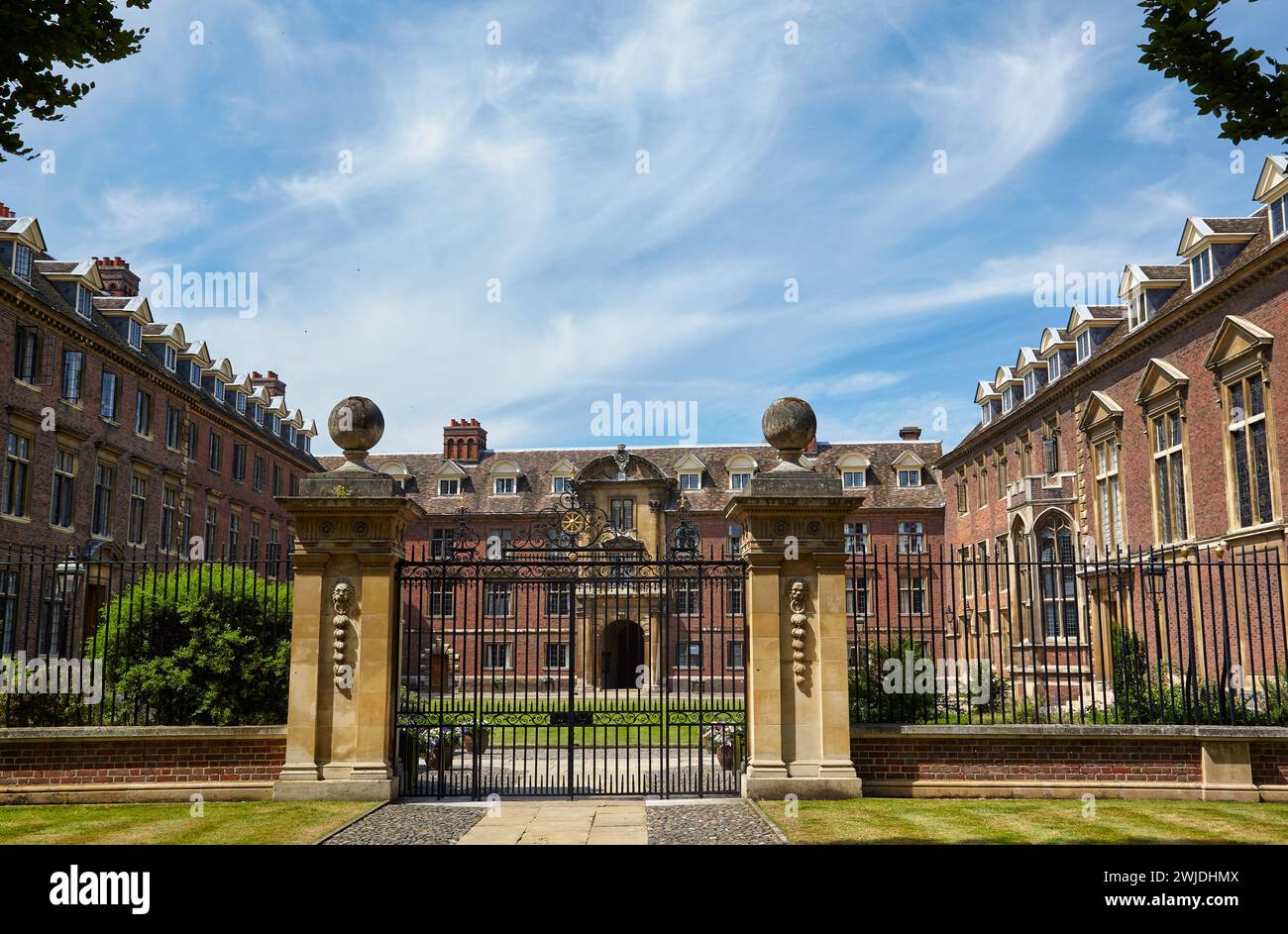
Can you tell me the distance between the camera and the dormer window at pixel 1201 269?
25.0 metres

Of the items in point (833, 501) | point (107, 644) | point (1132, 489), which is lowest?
point (107, 644)

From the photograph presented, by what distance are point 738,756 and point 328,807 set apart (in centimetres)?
506

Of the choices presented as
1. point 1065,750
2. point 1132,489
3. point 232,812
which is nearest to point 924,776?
point 1065,750

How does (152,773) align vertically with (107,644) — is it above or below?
below

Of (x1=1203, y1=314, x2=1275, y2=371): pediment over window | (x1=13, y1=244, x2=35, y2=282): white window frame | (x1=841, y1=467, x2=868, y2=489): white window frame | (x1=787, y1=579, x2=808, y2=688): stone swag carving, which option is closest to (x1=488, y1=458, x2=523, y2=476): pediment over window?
(x1=841, y1=467, x2=868, y2=489): white window frame

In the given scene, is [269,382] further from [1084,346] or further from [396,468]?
[1084,346]

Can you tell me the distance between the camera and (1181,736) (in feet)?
36.4

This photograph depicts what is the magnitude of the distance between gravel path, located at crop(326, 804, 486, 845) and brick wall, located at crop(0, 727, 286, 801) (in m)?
1.71

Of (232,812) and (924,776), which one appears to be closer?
(232,812)

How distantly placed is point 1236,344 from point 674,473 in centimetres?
2793

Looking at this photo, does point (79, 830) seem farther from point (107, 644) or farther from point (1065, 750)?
point (1065, 750)

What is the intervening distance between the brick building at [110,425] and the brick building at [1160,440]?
20.3 m

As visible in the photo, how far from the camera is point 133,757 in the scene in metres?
10.9
